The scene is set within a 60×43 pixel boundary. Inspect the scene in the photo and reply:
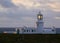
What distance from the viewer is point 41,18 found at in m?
30.8
